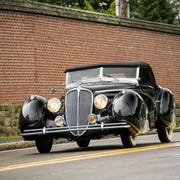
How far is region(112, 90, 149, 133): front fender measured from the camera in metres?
12.7

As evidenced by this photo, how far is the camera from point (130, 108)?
42.0 feet

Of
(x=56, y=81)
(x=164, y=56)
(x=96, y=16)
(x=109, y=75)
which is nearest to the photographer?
(x=109, y=75)

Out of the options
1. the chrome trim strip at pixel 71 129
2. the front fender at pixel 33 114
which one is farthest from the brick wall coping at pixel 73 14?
the chrome trim strip at pixel 71 129

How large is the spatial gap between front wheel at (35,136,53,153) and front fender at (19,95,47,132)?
34cm

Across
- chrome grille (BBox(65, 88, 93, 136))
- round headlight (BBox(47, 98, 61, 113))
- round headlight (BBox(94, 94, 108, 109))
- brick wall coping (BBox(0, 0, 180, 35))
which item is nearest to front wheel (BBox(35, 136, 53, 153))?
round headlight (BBox(47, 98, 61, 113))

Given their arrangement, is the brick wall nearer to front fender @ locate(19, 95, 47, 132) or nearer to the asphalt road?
front fender @ locate(19, 95, 47, 132)

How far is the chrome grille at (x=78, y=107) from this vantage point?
1286 cm

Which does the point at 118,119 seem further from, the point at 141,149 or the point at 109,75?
the point at 109,75

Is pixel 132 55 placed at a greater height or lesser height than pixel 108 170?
greater

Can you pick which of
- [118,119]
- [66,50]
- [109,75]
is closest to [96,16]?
[66,50]

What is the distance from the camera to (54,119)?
13.3 metres

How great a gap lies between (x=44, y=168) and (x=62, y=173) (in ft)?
2.52

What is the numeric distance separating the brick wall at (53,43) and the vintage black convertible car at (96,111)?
648cm

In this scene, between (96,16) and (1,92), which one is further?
(96,16)
